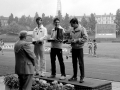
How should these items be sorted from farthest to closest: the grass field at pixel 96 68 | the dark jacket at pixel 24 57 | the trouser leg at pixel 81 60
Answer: the grass field at pixel 96 68, the trouser leg at pixel 81 60, the dark jacket at pixel 24 57

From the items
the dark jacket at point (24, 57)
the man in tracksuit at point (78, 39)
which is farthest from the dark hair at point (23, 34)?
the man in tracksuit at point (78, 39)

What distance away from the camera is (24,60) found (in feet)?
18.9

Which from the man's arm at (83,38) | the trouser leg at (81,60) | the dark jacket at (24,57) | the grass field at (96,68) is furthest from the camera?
the grass field at (96,68)

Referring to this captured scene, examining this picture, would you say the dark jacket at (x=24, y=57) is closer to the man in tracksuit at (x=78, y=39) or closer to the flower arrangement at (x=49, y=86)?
the flower arrangement at (x=49, y=86)

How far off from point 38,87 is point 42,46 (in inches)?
65.9

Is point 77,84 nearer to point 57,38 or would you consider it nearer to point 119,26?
point 57,38

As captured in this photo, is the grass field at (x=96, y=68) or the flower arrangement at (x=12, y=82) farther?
A: the grass field at (x=96, y=68)

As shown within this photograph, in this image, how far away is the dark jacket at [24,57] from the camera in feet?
18.8

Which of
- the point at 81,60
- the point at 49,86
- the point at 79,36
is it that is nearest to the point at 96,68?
the point at 81,60

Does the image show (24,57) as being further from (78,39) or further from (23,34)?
(78,39)

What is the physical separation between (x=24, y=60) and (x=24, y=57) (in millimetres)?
75

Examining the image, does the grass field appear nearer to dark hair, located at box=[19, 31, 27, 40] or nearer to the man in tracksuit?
the man in tracksuit

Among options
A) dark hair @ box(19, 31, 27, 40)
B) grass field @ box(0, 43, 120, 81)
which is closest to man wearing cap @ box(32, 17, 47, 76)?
dark hair @ box(19, 31, 27, 40)

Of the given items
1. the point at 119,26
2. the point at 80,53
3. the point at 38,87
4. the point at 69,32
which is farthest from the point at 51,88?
the point at 119,26
